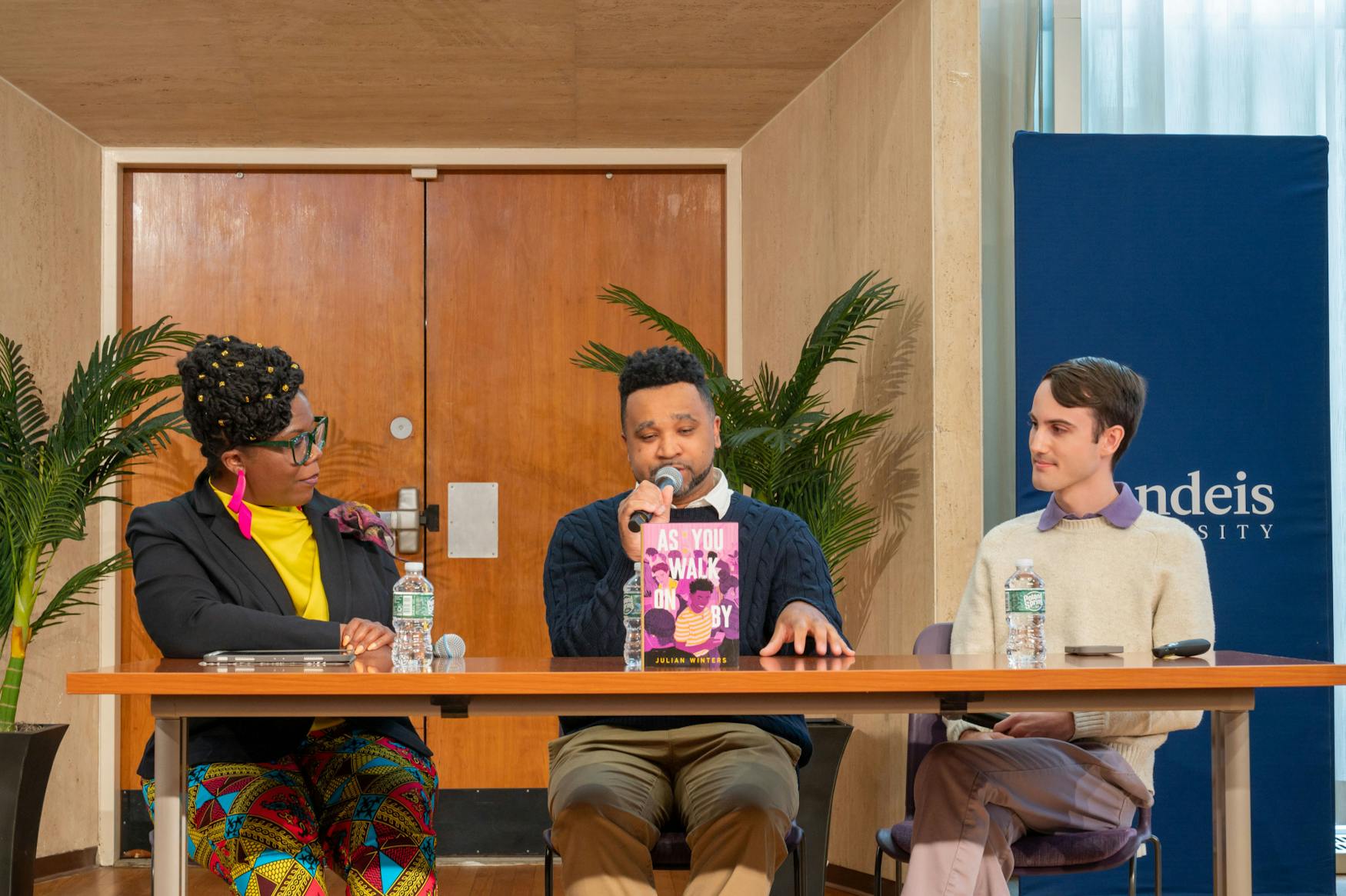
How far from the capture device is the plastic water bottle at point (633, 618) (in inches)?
86.0

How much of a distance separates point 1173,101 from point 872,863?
2.57 m

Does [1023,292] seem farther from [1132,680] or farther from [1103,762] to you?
[1132,680]

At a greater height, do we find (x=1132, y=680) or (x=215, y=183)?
(x=215, y=183)

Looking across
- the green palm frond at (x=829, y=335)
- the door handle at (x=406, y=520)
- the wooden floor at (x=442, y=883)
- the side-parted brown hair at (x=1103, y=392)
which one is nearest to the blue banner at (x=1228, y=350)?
the green palm frond at (x=829, y=335)

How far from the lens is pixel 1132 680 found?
6.46 ft

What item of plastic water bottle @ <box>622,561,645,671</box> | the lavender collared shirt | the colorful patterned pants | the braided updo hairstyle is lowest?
the colorful patterned pants

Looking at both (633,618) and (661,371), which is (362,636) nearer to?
(633,618)

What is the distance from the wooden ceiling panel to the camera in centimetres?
394

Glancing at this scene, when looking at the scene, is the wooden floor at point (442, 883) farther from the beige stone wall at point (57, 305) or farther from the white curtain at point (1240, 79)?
the white curtain at point (1240, 79)

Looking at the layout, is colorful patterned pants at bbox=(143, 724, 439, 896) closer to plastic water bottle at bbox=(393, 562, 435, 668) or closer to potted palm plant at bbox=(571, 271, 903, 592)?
plastic water bottle at bbox=(393, 562, 435, 668)

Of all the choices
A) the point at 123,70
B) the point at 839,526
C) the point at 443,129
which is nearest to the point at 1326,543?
the point at 839,526

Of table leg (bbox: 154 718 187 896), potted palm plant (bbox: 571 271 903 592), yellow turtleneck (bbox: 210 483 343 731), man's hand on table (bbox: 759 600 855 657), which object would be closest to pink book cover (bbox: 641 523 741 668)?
man's hand on table (bbox: 759 600 855 657)

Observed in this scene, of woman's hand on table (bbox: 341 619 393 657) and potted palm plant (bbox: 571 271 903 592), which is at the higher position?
potted palm plant (bbox: 571 271 903 592)

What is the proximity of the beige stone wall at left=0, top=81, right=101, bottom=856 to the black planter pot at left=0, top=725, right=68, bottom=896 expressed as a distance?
0.86 metres
